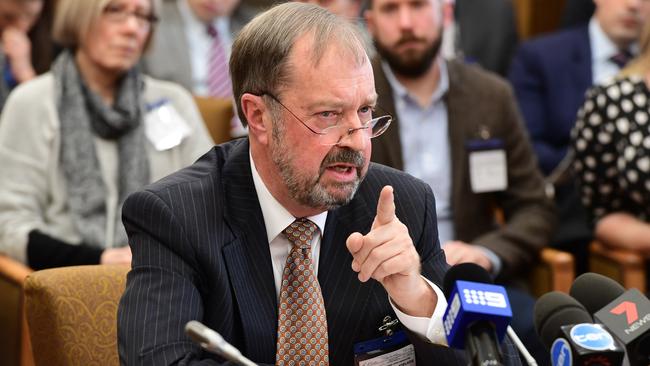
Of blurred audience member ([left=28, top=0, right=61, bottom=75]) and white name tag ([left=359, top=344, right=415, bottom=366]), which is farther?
blurred audience member ([left=28, top=0, right=61, bottom=75])

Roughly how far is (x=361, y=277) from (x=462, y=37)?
3353 millimetres

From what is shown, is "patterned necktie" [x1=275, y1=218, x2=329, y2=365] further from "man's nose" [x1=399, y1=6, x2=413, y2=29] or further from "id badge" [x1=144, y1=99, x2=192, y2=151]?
"man's nose" [x1=399, y1=6, x2=413, y2=29]

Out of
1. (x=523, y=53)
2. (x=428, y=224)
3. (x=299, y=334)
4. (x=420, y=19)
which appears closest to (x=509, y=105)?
(x=420, y=19)

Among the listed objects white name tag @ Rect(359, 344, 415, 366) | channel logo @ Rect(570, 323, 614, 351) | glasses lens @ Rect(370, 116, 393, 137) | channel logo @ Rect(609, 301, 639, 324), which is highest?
glasses lens @ Rect(370, 116, 393, 137)

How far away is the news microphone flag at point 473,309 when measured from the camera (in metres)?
1.52

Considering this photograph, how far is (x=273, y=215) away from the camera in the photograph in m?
2.09

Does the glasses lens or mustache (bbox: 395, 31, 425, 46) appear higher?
the glasses lens

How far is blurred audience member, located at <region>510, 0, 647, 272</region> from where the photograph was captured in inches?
172

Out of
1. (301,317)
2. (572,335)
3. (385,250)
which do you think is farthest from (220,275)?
(572,335)

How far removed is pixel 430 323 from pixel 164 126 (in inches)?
78.7

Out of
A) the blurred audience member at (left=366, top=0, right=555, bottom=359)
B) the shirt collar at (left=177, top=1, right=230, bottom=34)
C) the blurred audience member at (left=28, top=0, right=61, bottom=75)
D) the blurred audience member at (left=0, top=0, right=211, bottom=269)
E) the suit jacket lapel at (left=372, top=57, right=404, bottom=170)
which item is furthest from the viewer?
the shirt collar at (left=177, top=1, right=230, bottom=34)

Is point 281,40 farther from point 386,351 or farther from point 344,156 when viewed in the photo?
point 386,351

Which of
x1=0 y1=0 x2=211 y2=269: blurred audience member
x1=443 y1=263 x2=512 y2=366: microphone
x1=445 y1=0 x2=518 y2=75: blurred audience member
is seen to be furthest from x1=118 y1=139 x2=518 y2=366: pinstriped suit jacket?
x1=445 y1=0 x2=518 y2=75: blurred audience member

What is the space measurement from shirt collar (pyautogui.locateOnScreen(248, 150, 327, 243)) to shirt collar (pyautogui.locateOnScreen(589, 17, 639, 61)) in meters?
2.81
